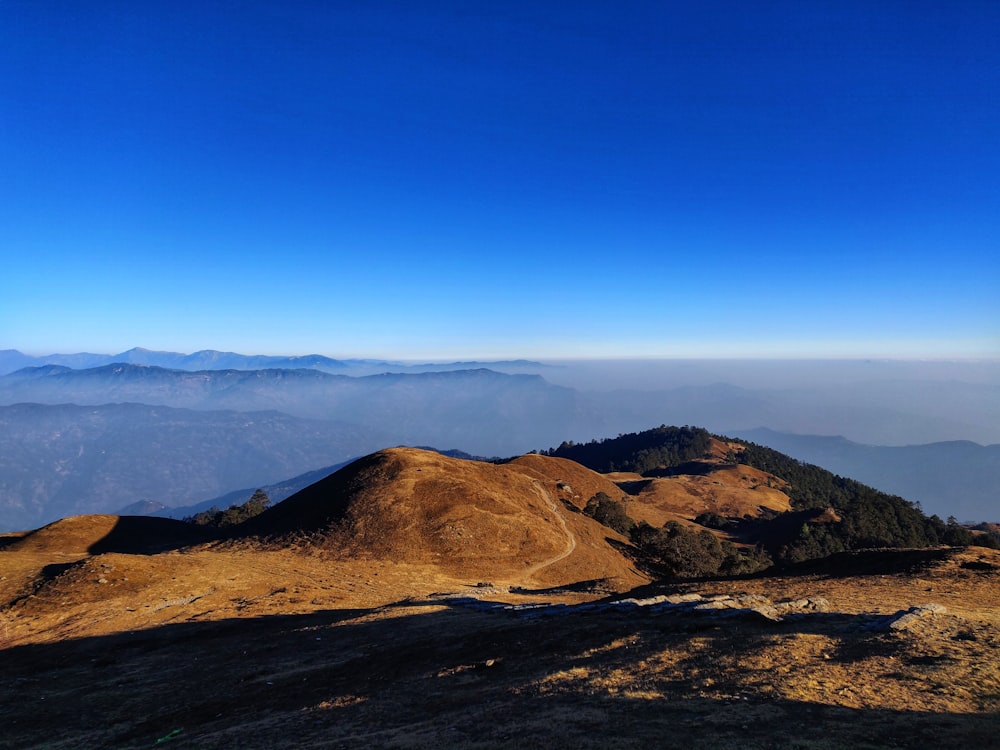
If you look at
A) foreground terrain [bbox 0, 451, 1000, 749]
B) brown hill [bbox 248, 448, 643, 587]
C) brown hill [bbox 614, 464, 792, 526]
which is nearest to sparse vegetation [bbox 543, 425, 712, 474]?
brown hill [bbox 614, 464, 792, 526]

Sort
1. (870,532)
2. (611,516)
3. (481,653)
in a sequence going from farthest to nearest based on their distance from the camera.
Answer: (870,532) < (611,516) < (481,653)

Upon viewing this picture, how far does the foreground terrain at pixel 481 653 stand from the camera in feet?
32.6

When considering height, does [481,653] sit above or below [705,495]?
above

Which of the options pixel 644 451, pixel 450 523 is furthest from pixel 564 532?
pixel 644 451

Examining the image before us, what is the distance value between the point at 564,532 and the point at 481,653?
33.4 metres

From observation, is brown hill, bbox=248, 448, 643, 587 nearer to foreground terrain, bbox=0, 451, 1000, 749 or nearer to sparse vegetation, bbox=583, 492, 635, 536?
foreground terrain, bbox=0, 451, 1000, 749

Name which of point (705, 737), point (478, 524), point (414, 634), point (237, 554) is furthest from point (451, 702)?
point (237, 554)

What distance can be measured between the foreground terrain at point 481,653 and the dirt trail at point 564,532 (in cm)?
46

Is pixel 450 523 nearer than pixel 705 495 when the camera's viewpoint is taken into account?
Yes

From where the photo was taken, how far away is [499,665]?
15180mm

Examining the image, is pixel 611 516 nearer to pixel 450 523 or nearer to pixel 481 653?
pixel 450 523

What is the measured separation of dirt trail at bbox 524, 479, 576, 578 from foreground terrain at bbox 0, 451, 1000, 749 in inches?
18.2

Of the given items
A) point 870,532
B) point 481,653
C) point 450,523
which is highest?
point 481,653

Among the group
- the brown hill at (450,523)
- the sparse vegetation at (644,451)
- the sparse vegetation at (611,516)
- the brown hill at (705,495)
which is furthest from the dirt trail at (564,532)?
the sparse vegetation at (644,451)
